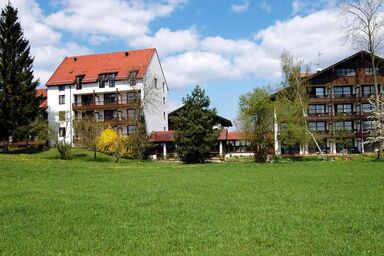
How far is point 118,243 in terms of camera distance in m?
10.7

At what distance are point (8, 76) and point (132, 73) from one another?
20.0 metres

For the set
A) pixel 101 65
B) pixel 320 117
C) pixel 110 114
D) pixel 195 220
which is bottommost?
pixel 195 220

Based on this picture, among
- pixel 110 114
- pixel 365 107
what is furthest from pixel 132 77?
pixel 365 107

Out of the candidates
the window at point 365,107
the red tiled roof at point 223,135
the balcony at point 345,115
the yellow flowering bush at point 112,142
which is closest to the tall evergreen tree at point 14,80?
the yellow flowering bush at point 112,142

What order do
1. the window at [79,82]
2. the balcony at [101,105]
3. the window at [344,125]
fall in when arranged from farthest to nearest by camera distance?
the window at [79,82] → the balcony at [101,105] → the window at [344,125]

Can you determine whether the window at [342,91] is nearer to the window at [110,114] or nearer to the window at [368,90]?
the window at [368,90]

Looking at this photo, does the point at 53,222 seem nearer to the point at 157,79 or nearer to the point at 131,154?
the point at 131,154

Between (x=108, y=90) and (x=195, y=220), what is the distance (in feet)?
221

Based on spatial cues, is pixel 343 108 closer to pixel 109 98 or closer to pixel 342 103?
pixel 342 103

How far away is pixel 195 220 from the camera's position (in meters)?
13.6

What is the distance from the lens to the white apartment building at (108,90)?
253ft

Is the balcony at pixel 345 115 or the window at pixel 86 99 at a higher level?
the window at pixel 86 99

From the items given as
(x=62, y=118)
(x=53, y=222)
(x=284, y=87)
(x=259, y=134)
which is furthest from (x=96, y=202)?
(x=62, y=118)

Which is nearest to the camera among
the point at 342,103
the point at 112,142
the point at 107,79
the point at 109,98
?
the point at 112,142
